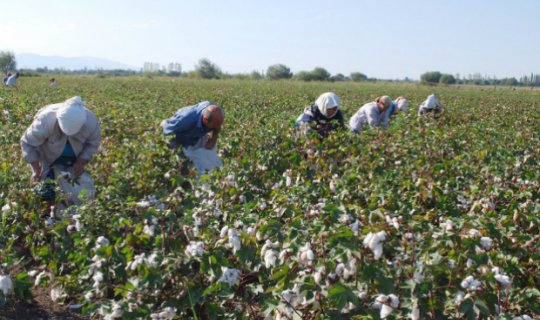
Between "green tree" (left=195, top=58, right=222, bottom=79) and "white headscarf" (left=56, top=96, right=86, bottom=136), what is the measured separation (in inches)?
2631

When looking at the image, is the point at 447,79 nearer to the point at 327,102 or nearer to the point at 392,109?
the point at 392,109

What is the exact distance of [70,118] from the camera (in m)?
3.50

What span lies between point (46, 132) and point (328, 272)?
248 cm

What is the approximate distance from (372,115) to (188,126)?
2895 millimetres

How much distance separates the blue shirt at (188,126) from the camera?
13.7 feet

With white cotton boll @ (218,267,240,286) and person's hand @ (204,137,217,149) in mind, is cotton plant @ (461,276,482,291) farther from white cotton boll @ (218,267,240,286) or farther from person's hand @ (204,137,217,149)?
person's hand @ (204,137,217,149)

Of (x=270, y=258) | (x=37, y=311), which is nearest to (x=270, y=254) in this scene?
(x=270, y=258)

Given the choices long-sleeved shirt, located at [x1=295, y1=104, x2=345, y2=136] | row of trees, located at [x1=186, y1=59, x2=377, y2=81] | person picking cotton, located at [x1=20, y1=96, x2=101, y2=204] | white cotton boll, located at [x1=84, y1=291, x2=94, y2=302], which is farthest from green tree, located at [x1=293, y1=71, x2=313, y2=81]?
white cotton boll, located at [x1=84, y1=291, x2=94, y2=302]

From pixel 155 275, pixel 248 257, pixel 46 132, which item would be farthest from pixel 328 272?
pixel 46 132

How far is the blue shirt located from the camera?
4184mm

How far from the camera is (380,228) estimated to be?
6.61 feet

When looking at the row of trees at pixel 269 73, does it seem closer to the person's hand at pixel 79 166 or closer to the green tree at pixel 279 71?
the green tree at pixel 279 71

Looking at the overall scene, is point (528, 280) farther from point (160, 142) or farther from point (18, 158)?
point (18, 158)

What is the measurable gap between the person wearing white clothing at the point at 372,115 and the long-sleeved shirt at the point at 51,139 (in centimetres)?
341
